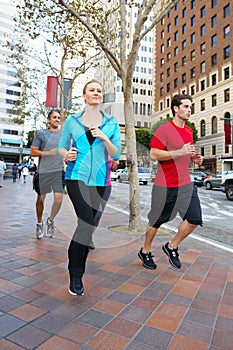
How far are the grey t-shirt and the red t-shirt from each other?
1601 mm

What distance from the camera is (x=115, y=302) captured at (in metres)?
2.29

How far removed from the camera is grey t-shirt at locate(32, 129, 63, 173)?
405 cm

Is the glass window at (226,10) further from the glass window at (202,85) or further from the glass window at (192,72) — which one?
the glass window at (192,72)

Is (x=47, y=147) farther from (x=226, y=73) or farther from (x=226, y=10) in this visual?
(x=226, y=10)

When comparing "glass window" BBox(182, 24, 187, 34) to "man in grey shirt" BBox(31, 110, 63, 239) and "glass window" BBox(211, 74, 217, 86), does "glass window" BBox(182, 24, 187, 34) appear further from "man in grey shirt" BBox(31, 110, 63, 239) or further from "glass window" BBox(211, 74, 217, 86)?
"man in grey shirt" BBox(31, 110, 63, 239)

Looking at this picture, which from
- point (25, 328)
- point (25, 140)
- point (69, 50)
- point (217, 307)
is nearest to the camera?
point (25, 328)

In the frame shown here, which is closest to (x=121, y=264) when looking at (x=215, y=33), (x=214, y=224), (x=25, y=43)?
(x=214, y=224)

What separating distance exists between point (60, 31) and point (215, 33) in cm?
2919

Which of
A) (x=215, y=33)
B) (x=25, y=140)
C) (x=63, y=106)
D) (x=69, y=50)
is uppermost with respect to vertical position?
(x=215, y=33)

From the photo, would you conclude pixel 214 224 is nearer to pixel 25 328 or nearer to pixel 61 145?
pixel 61 145

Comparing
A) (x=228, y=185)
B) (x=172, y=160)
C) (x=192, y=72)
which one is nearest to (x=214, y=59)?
(x=192, y=72)

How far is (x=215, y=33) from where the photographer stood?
35062mm

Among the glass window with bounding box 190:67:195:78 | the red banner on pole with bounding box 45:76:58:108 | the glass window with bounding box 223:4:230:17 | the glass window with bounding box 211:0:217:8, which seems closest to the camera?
the red banner on pole with bounding box 45:76:58:108

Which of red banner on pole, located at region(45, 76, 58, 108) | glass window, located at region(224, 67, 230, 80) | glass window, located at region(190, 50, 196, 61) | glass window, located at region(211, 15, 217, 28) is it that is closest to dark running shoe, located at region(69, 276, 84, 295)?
red banner on pole, located at region(45, 76, 58, 108)
